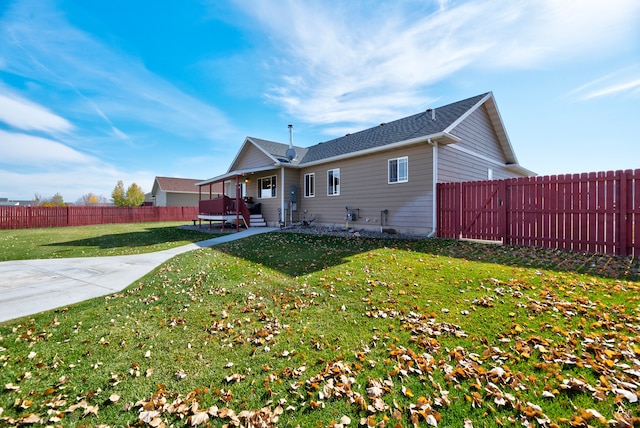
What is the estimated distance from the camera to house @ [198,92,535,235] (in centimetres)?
1089

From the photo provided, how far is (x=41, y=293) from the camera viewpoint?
5.02 metres

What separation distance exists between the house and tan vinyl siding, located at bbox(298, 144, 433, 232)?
4 cm

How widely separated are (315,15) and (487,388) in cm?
1111

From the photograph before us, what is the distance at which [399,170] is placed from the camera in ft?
38.3

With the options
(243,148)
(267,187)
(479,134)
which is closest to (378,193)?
(479,134)

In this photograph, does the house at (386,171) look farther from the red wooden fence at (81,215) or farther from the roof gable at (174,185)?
the roof gable at (174,185)

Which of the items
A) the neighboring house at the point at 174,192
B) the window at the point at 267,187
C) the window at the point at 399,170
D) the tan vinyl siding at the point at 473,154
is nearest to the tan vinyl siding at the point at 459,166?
the tan vinyl siding at the point at 473,154

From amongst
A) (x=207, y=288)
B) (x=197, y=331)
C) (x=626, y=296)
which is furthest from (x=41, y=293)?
(x=626, y=296)

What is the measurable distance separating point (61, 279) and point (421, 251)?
29.5 ft

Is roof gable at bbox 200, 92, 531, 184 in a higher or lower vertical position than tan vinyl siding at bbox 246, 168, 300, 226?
higher

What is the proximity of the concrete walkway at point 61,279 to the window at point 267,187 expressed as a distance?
31.4 feet

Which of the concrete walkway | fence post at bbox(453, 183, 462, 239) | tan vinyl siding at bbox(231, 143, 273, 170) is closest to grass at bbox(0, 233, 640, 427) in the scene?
the concrete walkway

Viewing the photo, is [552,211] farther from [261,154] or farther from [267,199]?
[261,154]

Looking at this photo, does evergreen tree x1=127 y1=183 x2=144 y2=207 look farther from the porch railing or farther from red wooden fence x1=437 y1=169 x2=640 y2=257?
red wooden fence x1=437 y1=169 x2=640 y2=257
